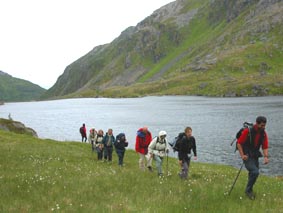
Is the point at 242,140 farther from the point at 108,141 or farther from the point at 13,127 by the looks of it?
the point at 13,127

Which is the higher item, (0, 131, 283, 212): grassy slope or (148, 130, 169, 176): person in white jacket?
(148, 130, 169, 176): person in white jacket

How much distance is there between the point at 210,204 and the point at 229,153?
42.6 meters

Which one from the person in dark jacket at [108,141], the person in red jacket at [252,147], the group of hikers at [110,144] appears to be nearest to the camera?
the person in red jacket at [252,147]

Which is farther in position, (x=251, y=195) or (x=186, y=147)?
(x=186, y=147)

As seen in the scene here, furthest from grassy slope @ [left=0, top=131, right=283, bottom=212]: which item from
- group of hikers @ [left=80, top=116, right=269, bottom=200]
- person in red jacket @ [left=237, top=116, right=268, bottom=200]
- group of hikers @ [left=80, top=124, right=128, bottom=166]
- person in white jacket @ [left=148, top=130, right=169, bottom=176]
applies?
group of hikers @ [left=80, top=124, right=128, bottom=166]

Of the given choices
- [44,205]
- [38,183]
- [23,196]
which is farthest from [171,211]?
[38,183]

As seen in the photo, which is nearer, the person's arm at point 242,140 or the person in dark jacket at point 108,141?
the person's arm at point 242,140

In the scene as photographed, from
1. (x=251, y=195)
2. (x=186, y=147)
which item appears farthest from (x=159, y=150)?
(x=251, y=195)

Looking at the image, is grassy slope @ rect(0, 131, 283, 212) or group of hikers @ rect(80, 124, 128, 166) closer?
grassy slope @ rect(0, 131, 283, 212)

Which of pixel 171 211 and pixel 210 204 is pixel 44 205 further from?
pixel 210 204

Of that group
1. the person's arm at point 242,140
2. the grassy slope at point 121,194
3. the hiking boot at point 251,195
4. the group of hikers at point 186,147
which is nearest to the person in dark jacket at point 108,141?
the group of hikers at point 186,147

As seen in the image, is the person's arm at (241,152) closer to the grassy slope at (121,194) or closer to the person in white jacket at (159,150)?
the grassy slope at (121,194)

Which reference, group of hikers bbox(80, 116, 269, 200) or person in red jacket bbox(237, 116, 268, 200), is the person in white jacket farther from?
person in red jacket bbox(237, 116, 268, 200)

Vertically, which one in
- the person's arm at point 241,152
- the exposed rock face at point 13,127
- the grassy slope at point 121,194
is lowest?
the exposed rock face at point 13,127
